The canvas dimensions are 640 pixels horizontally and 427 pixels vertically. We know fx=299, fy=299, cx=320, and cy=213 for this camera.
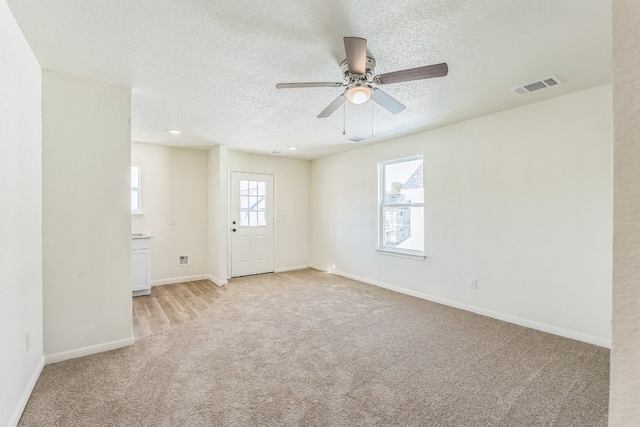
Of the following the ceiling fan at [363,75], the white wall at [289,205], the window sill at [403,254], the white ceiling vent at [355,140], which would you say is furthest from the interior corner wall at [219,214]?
the ceiling fan at [363,75]

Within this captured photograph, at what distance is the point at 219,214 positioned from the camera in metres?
5.04

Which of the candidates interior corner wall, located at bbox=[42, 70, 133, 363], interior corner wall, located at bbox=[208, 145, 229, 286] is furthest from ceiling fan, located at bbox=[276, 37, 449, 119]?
interior corner wall, located at bbox=[208, 145, 229, 286]

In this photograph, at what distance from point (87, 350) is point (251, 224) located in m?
3.42

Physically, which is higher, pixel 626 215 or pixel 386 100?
pixel 386 100

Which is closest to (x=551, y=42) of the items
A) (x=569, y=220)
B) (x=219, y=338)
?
(x=569, y=220)

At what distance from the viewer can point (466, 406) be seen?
6.36 feet

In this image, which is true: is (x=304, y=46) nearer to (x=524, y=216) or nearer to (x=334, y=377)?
(x=334, y=377)

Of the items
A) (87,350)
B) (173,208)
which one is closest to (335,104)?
(87,350)

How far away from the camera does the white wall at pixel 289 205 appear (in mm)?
6004

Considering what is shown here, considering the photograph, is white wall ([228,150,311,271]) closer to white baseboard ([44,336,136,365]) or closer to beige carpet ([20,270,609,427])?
beige carpet ([20,270,609,427])

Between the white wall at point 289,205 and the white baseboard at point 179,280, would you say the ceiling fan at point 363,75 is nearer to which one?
the white wall at point 289,205

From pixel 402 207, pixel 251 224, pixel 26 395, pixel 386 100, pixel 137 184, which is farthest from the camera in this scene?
pixel 251 224

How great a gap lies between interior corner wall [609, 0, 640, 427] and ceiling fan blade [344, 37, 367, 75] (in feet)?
5.13

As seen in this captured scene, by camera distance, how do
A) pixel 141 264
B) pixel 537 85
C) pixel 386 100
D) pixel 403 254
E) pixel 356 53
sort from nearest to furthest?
pixel 356 53, pixel 386 100, pixel 537 85, pixel 141 264, pixel 403 254
